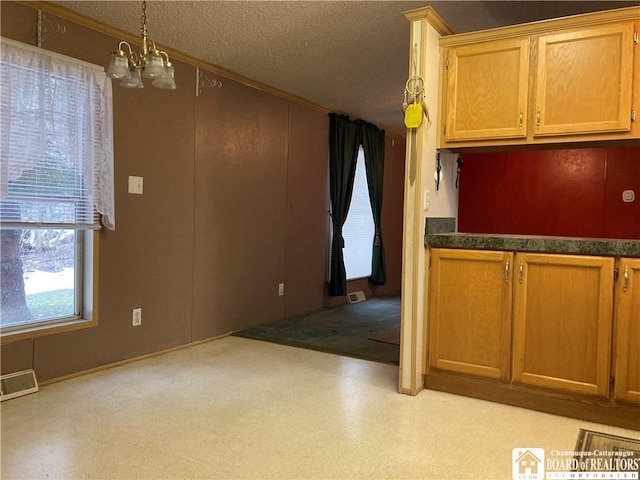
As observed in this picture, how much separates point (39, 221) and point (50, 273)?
36 centimetres

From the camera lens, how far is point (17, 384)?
2752mm

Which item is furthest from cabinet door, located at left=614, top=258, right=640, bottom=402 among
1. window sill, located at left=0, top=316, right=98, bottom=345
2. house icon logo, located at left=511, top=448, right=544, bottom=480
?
window sill, located at left=0, top=316, right=98, bottom=345

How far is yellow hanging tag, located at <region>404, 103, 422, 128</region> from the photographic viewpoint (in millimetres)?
2723

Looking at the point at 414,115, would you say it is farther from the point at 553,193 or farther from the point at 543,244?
the point at 553,193

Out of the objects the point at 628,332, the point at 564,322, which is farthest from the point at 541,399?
the point at 628,332

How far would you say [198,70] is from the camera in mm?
3877

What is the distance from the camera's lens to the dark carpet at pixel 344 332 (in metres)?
3.79

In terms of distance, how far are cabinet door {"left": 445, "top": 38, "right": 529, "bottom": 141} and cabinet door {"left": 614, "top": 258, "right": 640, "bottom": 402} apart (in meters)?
0.92

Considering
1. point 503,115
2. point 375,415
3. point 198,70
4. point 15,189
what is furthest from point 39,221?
point 503,115

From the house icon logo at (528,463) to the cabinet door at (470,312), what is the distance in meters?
0.59

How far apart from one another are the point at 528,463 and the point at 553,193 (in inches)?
94.2

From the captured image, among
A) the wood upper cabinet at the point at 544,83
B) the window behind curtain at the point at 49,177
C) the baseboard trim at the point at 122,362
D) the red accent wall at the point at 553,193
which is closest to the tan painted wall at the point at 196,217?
the baseboard trim at the point at 122,362

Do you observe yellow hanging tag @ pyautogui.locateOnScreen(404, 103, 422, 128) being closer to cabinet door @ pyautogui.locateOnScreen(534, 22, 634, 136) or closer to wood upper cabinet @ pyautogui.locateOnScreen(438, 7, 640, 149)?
wood upper cabinet @ pyautogui.locateOnScreen(438, 7, 640, 149)

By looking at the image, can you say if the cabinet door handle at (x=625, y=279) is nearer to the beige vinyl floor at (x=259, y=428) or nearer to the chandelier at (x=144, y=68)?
the beige vinyl floor at (x=259, y=428)
